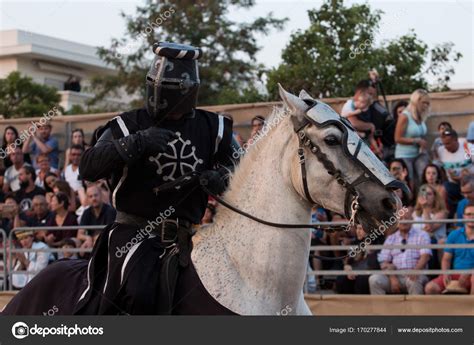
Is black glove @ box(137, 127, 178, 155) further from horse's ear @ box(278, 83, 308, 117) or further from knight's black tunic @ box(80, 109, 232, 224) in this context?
horse's ear @ box(278, 83, 308, 117)

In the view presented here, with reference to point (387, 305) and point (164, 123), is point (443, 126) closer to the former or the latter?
point (387, 305)

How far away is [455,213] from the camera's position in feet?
31.1

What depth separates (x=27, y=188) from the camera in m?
12.3

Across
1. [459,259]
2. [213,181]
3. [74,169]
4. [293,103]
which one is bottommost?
[459,259]

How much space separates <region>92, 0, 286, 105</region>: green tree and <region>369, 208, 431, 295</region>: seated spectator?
49.1ft

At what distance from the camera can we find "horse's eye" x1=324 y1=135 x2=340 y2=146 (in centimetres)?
469

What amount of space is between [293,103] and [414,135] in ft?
18.2

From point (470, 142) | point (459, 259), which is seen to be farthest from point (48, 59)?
point (459, 259)

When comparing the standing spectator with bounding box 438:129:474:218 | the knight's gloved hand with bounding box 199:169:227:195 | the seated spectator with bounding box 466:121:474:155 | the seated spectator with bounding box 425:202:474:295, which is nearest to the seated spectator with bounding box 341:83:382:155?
the standing spectator with bounding box 438:129:474:218

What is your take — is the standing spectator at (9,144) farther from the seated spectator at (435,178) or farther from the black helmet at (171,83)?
the black helmet at (171,83)

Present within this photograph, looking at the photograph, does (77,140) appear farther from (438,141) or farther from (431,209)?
(431,209)

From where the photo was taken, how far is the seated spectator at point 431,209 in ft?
30.4
